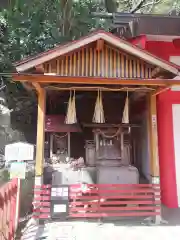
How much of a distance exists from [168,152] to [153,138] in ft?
4.56

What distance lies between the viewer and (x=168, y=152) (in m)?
7.87

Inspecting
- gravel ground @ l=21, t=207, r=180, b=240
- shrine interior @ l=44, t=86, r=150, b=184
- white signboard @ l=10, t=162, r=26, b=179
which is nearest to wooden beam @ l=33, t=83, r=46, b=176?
white signboard @ l=10, t=162, r=26, b=179

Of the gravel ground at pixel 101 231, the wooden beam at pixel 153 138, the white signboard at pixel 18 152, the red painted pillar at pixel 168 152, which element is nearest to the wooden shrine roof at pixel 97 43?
the wooden beam at pixel 153 138

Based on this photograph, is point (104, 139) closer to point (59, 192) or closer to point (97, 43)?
point (59, 192)

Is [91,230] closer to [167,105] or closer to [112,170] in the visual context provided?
[112,170]

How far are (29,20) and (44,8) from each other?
0.90 m

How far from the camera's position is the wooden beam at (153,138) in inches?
264

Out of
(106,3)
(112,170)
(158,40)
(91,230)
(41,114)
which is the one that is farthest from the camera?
(106,3)

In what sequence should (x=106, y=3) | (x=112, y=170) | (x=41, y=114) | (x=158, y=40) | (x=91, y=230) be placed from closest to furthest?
(x=91, y=230), (x=41, y=114), (x=112, y=170), (x=158, y=40), (x=106, y=3)

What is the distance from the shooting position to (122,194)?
6.86m

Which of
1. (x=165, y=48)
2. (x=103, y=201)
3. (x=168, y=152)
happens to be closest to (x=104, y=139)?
(x=168, y=152)

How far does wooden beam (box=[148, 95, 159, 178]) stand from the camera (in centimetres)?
670

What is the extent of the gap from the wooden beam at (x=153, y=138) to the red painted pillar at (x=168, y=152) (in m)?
1.09

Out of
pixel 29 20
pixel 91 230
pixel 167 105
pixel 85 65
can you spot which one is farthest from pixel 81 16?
pixel 91 230
